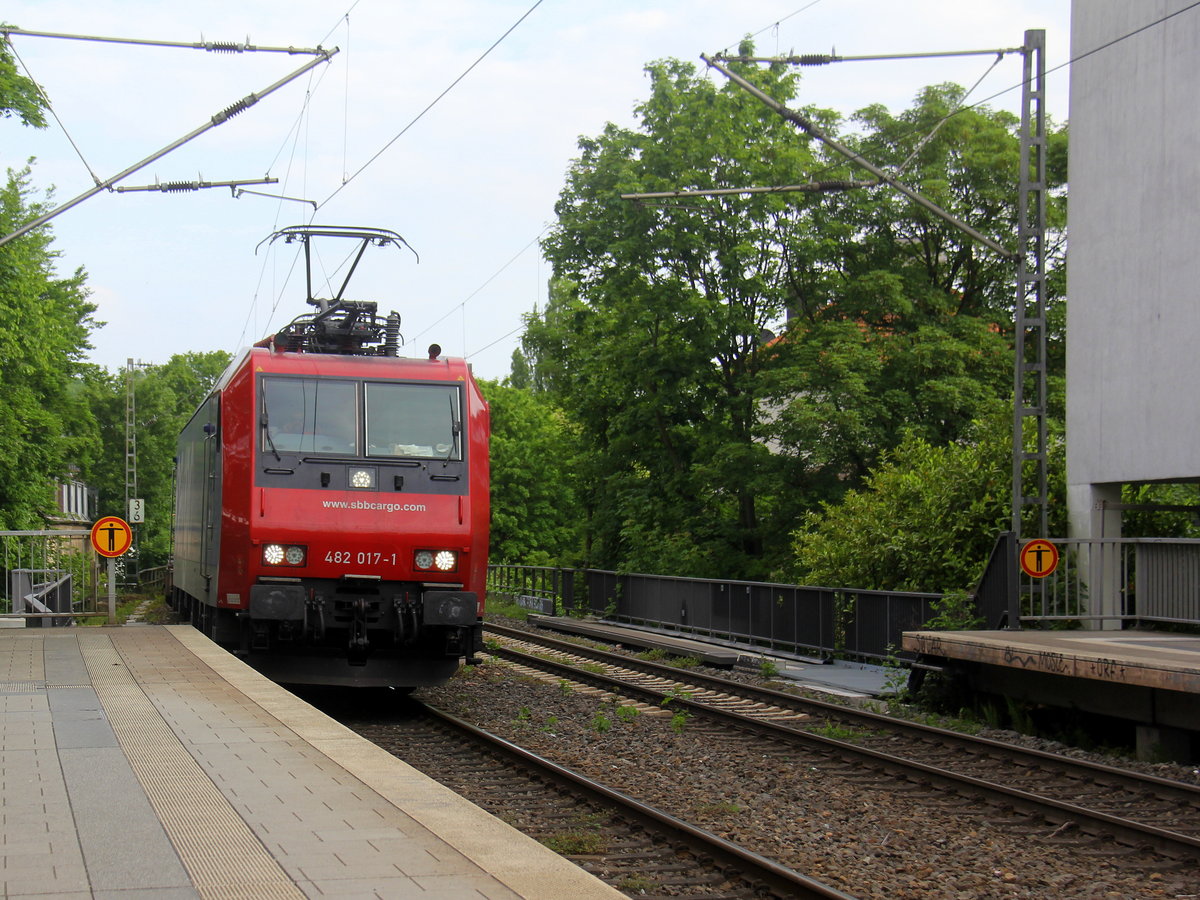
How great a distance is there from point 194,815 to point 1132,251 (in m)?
14.2

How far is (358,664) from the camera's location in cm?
1274

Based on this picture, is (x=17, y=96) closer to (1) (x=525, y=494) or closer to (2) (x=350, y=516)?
(2) (x=350, y=516)

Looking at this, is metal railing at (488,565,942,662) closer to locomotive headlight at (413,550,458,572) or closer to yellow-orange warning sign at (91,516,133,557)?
locomotive headlight at (413,550,458,572)

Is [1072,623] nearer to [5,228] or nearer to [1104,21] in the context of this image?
[1104,21]

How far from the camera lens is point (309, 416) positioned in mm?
12875

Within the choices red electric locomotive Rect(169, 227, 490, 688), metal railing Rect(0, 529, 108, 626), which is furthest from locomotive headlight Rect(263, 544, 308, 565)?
metal railing Rect(0, 529, 108, 626)

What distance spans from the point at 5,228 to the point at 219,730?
2654cm

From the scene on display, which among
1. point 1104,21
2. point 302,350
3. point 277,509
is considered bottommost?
point 277,509

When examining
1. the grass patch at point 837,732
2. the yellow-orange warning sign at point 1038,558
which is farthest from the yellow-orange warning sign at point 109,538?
the yellow-orange warning sign at point 1038,558

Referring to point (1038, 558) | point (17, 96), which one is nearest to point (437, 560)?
point (1038, 558)

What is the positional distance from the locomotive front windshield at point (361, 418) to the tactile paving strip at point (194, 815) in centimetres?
357

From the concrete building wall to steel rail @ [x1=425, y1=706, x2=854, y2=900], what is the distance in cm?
918

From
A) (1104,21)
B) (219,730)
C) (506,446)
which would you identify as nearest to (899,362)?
(1104,21)

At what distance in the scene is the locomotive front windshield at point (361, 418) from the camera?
1275cm
